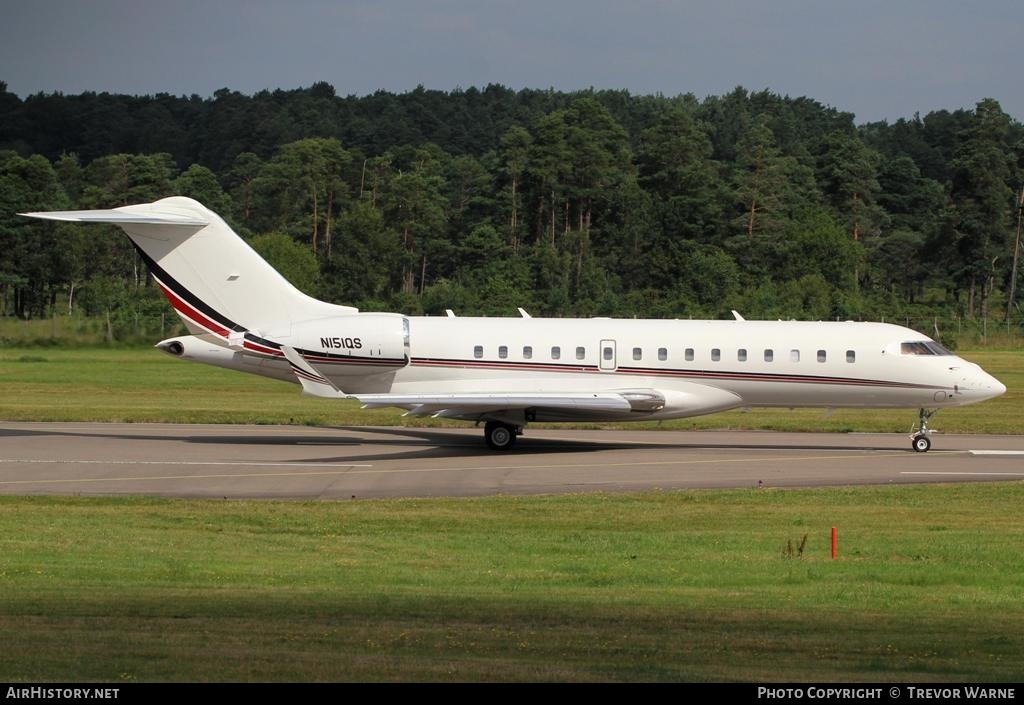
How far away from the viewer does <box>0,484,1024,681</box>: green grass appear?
10.0 metres

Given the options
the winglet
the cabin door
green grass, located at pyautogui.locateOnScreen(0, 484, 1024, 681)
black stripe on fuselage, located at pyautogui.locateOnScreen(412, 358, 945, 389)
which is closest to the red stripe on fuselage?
the winglet

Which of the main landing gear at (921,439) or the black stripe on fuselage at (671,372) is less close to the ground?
the black stripe on fuselage at (671,372)

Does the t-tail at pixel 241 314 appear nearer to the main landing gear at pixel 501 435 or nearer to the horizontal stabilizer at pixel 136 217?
the horizontal stabilizer at pixel 136 217

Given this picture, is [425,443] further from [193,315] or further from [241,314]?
[193,315]

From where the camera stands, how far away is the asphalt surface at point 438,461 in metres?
23.7

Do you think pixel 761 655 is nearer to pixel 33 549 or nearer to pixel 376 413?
pixel 33 549

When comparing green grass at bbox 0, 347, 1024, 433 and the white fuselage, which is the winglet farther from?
green grass at bbox 0, 347, 1024, 433

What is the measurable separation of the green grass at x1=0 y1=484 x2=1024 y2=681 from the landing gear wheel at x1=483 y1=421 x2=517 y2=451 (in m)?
7.11

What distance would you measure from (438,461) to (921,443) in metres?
10.5

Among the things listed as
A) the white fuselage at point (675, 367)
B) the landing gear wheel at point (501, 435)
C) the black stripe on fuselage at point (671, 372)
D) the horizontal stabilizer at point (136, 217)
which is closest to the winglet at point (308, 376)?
the white fuselage at point (675, 367)

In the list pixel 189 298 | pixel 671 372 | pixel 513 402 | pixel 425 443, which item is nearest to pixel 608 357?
pixel 671 372

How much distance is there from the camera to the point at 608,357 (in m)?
29.6

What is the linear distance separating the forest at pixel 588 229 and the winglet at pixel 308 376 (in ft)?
112

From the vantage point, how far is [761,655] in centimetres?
1038
